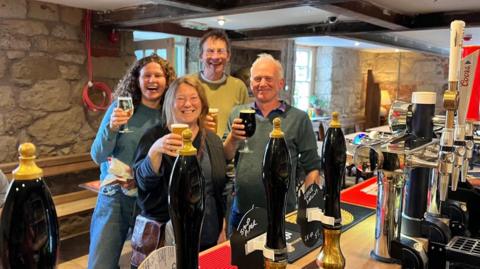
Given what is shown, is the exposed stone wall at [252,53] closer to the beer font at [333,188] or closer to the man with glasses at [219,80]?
A: the man with glasses at [219,80]

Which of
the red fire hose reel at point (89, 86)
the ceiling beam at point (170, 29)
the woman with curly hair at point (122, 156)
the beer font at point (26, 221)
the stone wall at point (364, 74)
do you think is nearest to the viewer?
the beer font at point (26, 221)

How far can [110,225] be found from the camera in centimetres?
203

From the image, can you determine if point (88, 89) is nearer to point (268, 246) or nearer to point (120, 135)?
point (120, 135)

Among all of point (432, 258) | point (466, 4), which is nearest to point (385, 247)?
point (432, 258)

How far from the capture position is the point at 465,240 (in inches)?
37.7

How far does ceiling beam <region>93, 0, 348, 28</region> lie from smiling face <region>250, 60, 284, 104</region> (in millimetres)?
553

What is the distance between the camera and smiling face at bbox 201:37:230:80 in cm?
228

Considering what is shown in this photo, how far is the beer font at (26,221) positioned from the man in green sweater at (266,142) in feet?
4.31

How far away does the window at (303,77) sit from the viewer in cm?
755

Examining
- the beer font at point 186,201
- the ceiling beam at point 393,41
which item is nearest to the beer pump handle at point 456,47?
the beer font at point 186,201

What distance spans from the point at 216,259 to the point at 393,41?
426cm

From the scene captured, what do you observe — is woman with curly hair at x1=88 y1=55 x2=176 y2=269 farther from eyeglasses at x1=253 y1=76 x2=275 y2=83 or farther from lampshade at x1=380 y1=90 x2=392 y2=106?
lampshade at x1=380 y1=90 x2=392 y2=106

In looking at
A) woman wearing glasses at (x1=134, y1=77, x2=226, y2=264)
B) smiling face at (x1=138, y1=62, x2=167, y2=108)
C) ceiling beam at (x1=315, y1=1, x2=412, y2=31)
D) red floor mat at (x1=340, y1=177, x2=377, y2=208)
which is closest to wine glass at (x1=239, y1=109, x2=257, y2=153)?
woman wearing glasses at (x1=134, y1=77, x2=226, y2=264)

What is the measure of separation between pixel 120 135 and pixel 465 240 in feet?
5.06
